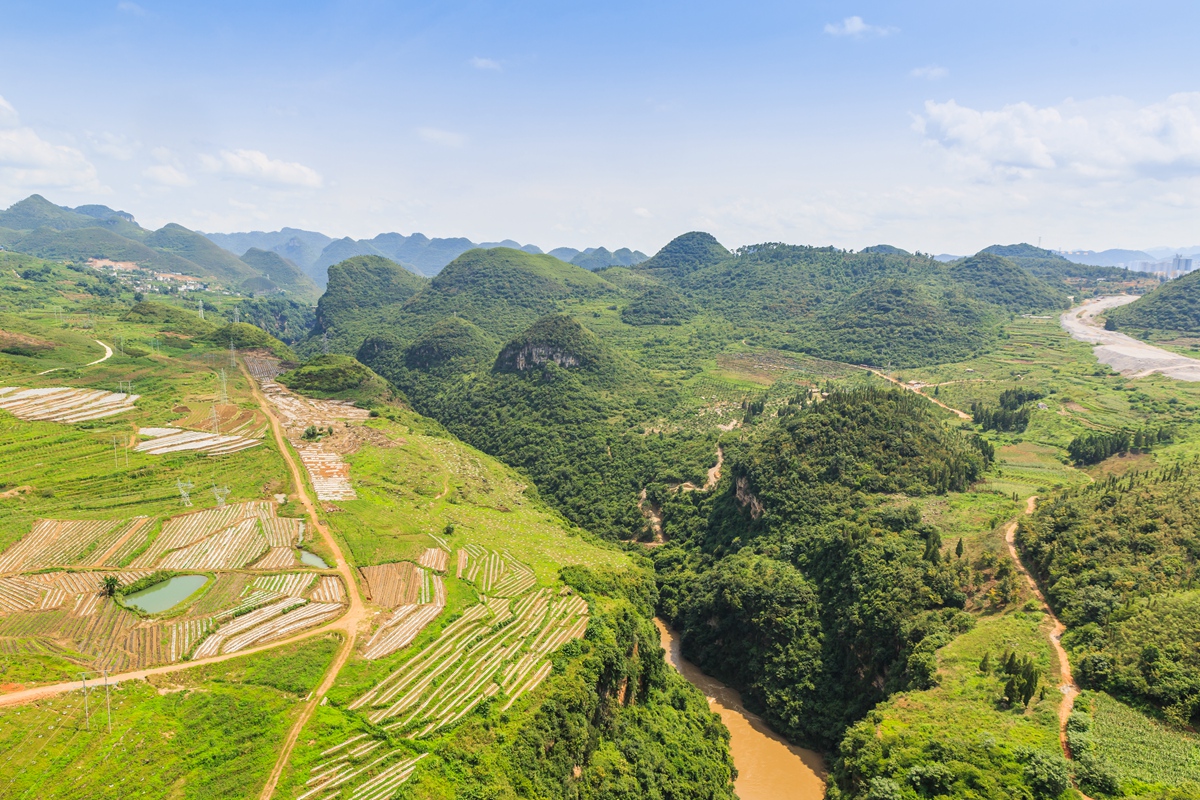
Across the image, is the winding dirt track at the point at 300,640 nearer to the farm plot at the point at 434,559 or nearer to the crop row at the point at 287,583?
the crop row at the point at 287,583

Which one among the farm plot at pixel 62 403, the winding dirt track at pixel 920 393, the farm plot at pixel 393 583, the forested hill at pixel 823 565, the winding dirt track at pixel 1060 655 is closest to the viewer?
the winding dirt track at pixel 1060 655

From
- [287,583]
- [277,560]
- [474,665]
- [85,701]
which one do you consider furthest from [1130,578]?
[85,701]

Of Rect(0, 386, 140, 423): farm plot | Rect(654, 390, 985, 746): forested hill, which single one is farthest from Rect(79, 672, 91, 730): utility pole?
Rect(0, 386, 140, 423): farm plot

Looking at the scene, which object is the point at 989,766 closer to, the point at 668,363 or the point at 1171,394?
the point at 1171,394

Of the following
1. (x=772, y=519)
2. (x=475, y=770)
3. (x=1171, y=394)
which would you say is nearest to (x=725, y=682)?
(x=772, y=519)

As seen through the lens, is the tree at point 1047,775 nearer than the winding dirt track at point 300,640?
Yes

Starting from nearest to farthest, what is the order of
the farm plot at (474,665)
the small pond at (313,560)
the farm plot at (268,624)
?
the farm plot at (474,665), the farm plot at (268,624), the small pond at (313,560)

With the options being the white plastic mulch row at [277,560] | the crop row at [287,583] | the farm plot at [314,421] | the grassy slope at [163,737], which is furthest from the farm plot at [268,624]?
the farm plot at [314,421]
